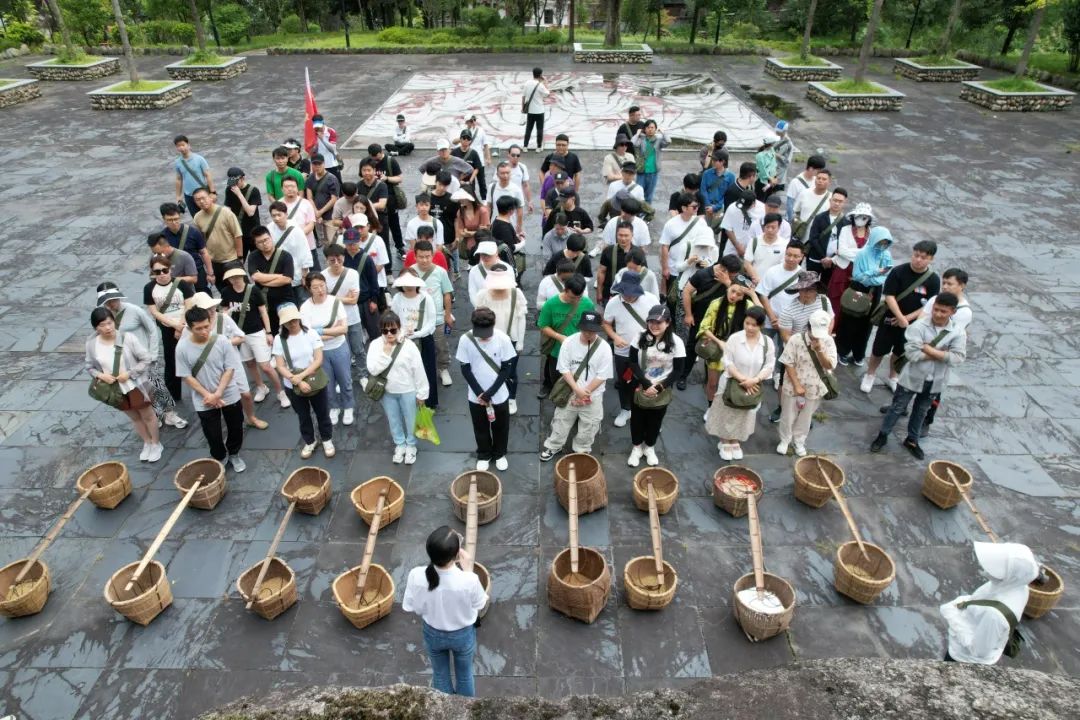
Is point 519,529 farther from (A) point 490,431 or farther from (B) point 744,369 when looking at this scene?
(B) point 744,369

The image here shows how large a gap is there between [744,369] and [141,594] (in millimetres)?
4922

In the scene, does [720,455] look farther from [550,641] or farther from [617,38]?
[617,38]

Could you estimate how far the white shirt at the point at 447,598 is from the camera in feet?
11.7

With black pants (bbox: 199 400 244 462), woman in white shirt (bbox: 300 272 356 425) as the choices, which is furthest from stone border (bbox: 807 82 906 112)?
black pants (bbox: 199 400 244 462)

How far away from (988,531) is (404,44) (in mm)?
26374

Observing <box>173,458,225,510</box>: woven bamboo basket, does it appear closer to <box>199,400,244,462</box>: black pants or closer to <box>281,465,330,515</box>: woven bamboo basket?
<box>199,400,244,462</box>: black pants

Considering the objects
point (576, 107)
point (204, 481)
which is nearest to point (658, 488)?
point (204, 481)

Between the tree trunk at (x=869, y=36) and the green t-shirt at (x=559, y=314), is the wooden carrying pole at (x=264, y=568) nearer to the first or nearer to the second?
the green t-shirt at (x=559, y=314)

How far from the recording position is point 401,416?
5.97 meters

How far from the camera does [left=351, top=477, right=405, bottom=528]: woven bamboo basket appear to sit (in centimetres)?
529

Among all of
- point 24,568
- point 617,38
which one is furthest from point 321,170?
point 617,38

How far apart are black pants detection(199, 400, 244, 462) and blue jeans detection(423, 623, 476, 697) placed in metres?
3.04

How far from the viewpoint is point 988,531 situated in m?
4.81

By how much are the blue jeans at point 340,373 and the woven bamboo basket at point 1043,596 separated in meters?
5.61
